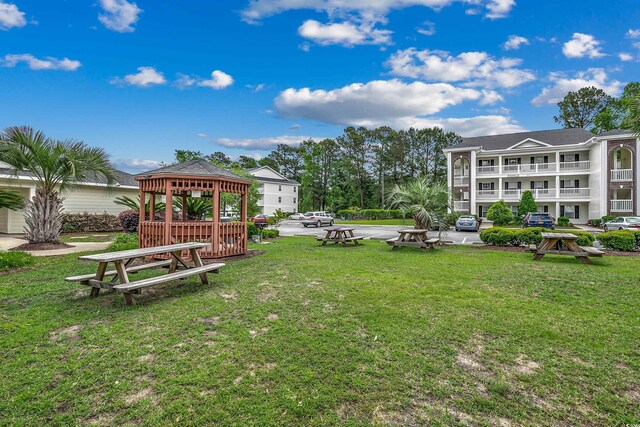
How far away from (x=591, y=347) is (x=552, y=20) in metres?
16.4

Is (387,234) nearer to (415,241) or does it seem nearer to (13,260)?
(415,241)

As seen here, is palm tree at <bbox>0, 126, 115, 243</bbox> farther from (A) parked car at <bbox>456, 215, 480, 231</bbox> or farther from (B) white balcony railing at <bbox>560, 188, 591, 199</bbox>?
(B) white balcony railing at <bbox>560, 188, 591, 199</bbox>

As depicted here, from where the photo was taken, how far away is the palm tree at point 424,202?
1245cm

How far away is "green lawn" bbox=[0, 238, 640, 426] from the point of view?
7.90 feet

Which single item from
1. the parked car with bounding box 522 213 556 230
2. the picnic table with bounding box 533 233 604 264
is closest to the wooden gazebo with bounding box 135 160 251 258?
the picnic table with bounding box 533 233 604 264

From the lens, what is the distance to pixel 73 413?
2352 millimetres

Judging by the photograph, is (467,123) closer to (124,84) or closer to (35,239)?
(124,84)

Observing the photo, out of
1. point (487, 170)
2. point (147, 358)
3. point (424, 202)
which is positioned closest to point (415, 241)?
point (424, 202)

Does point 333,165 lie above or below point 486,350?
above

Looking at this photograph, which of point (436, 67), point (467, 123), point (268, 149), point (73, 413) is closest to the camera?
point (73, 413)

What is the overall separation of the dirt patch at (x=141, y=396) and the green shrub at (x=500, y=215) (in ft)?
94.4

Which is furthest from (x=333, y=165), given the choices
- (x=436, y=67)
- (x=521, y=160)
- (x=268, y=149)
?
(x=436, y=67)

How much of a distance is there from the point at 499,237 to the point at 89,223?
22062 millimetres

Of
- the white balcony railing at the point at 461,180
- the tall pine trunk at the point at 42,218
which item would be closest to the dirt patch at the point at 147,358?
the tall pine trunk at the point at 42,218
